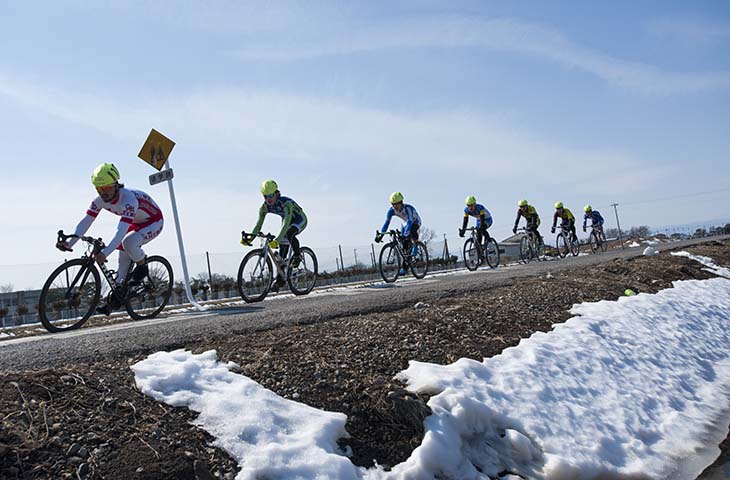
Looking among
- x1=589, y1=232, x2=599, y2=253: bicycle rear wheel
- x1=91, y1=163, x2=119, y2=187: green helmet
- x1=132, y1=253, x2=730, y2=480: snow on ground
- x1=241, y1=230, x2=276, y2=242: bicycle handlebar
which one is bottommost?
x1=132, y1=253, x2=730, y2=480: snow on ground

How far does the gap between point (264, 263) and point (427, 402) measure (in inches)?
255

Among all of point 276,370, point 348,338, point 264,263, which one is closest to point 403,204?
point 264,263

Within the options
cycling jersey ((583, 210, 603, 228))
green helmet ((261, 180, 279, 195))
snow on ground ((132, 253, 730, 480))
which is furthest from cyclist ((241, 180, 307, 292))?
cycling jersey ((583, 210, 603, 228))

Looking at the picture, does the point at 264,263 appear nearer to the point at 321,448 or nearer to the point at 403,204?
the point at 403,204

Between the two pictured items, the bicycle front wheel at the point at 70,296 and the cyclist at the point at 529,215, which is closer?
the bicycle front wheel at the point at 70,296

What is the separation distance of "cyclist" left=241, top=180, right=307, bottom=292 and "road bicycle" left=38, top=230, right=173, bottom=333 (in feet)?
7.92

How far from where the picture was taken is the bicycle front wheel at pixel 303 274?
1013 cm

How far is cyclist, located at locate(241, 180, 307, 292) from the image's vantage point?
9797 millimetres

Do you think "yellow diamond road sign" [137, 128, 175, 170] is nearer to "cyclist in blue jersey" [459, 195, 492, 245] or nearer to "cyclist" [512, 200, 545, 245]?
"cyclist in blue jersey" [459, 195, 492, 245]

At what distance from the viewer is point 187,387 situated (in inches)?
127

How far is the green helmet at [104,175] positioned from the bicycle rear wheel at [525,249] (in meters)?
16.9

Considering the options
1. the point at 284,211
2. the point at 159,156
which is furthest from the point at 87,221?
the point at 284,211

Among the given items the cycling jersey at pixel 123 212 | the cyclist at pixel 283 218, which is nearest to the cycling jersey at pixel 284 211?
the cyclist at pixel 283 218

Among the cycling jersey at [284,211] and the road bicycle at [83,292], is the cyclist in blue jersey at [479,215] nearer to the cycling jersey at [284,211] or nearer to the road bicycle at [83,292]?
the cycling jersey at [284,211]
